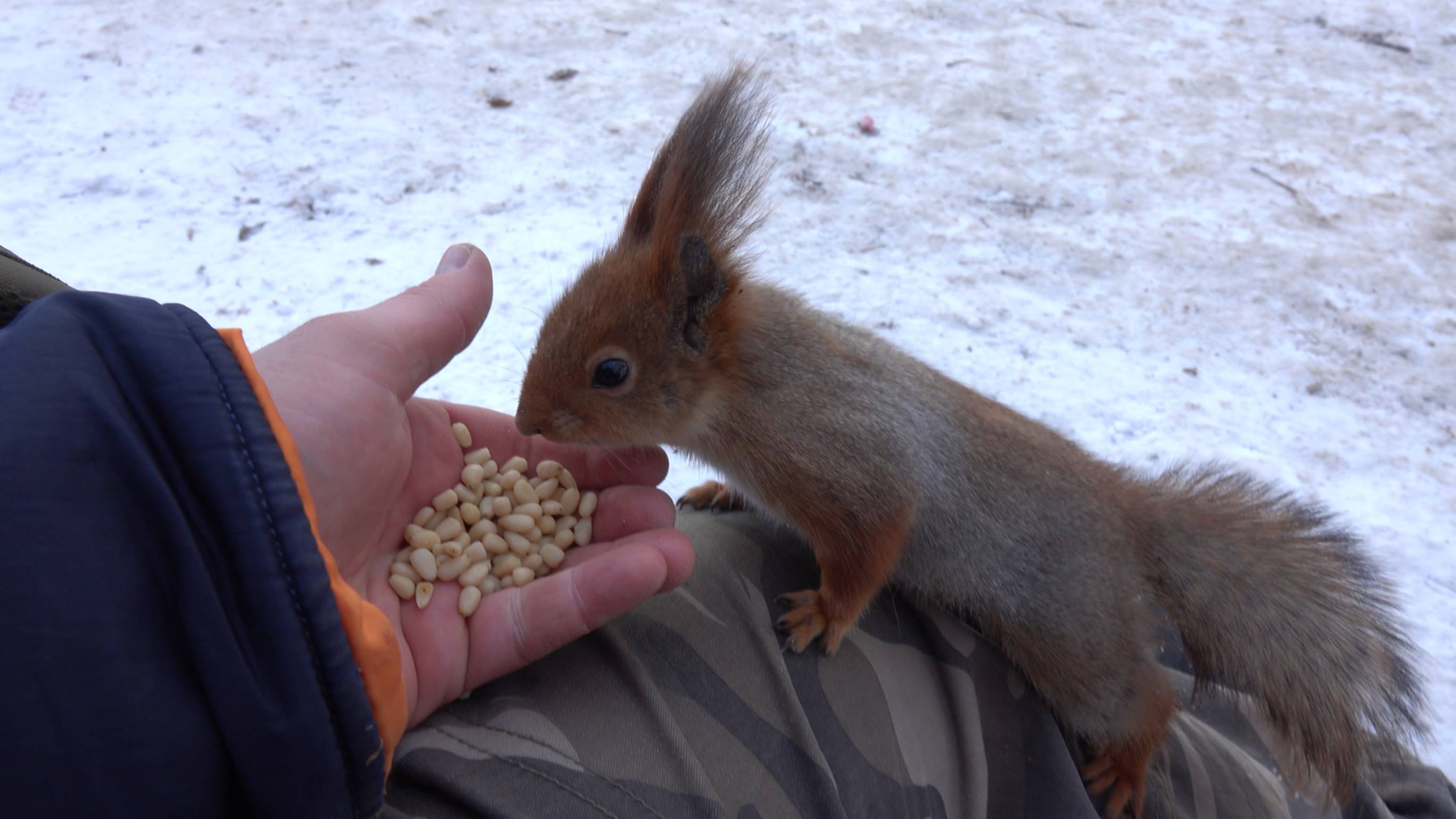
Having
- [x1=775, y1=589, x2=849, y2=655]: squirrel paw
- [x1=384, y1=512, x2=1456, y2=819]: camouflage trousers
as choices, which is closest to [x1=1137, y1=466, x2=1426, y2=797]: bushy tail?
[x1=384, y1=512, x2=1456, y2=819]: camouflage trousers

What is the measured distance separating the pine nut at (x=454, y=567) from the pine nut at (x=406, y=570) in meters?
0.04

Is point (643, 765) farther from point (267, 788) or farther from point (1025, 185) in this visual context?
point (1025, 185)

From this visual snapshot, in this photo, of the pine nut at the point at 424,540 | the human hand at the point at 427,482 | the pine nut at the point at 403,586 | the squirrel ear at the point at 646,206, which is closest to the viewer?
the human hand at the point at 427,482

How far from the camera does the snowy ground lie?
→ 2.87 meters

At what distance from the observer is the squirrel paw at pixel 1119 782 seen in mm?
1770

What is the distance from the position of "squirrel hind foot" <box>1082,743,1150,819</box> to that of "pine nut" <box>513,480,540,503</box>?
124 centimetres

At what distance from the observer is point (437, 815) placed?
114 centimetres

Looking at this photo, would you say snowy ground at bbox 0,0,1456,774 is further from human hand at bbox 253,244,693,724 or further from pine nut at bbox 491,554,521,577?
pine nut at bbox 491,554,521,577

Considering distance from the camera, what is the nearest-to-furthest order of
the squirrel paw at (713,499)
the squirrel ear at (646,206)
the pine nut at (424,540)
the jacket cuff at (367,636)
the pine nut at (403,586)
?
the jacket cuff at (367,636), the pine nut at (403,586), the pine nut at (424,540), the squirrel ear at (646,206), the squirrel paw at (713,499)

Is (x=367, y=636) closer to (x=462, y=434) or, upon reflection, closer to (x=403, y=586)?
(x=403, y=586)

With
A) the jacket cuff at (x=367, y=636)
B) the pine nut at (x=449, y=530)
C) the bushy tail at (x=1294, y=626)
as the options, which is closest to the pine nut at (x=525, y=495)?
the pine nut at (x=449, y=530)

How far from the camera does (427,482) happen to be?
181 cm

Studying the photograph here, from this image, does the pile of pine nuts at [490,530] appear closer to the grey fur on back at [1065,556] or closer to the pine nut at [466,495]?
the pine nut at [466,495]

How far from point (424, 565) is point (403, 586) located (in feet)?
0.17
